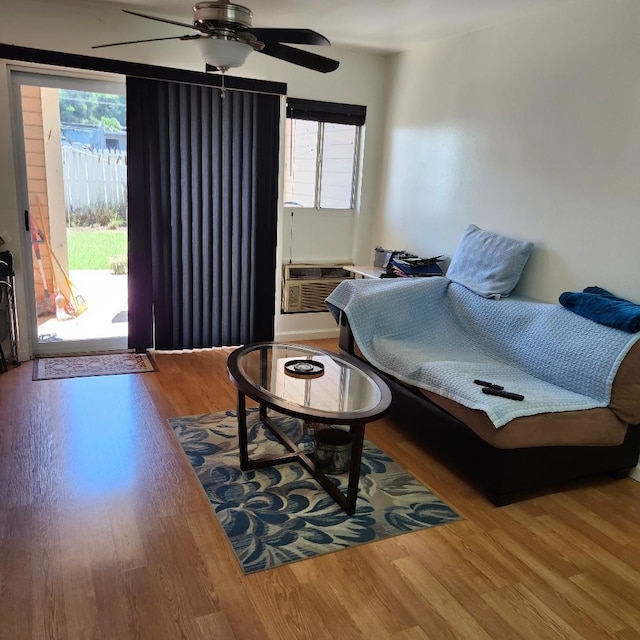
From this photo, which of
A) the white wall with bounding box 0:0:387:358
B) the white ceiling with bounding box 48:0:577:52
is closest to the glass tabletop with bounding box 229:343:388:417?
the white wall with bounding box 0:0:387:358

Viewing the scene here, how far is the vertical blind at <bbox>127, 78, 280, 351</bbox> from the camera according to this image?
4.06m

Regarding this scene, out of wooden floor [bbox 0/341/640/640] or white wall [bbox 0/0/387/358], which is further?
white wall [bbox 0/0/387/358]

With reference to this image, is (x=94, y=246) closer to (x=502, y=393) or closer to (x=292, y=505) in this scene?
(x=292, y=505)

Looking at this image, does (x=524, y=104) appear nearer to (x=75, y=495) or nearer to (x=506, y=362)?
(x=506, y=362)

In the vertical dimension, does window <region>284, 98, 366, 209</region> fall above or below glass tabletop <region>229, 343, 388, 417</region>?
above

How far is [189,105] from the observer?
4.08m

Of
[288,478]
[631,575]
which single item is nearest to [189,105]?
[288,478]

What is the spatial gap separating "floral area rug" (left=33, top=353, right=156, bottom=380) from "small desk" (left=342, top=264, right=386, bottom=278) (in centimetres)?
179

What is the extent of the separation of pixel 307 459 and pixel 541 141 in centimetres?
231

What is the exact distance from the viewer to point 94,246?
13.9 feet

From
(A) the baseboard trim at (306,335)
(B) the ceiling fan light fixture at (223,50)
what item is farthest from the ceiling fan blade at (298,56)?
(A) the baseboard trim at (306,335)

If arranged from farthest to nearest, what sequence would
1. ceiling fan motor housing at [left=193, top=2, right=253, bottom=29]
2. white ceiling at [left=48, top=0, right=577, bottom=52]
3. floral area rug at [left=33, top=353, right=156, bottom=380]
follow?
1. floral area rug at [left=33, top=353, right=156, bottom=380]
2. white ceiling at [left=48, top=0, right=577, bottom=52]
3. ceiling fan motor housing at [left=193, top=2, right=253, bottom=29]

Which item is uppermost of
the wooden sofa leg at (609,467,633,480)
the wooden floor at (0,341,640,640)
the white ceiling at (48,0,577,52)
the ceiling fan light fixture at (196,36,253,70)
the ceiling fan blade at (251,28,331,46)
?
the white ceiling at (48,0,577,52)

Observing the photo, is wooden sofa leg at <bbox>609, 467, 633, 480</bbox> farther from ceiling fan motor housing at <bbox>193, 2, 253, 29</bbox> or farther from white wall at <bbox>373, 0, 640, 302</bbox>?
ceiling fan motor housing at <bbox>193, 2, 253, 29</bbox>
